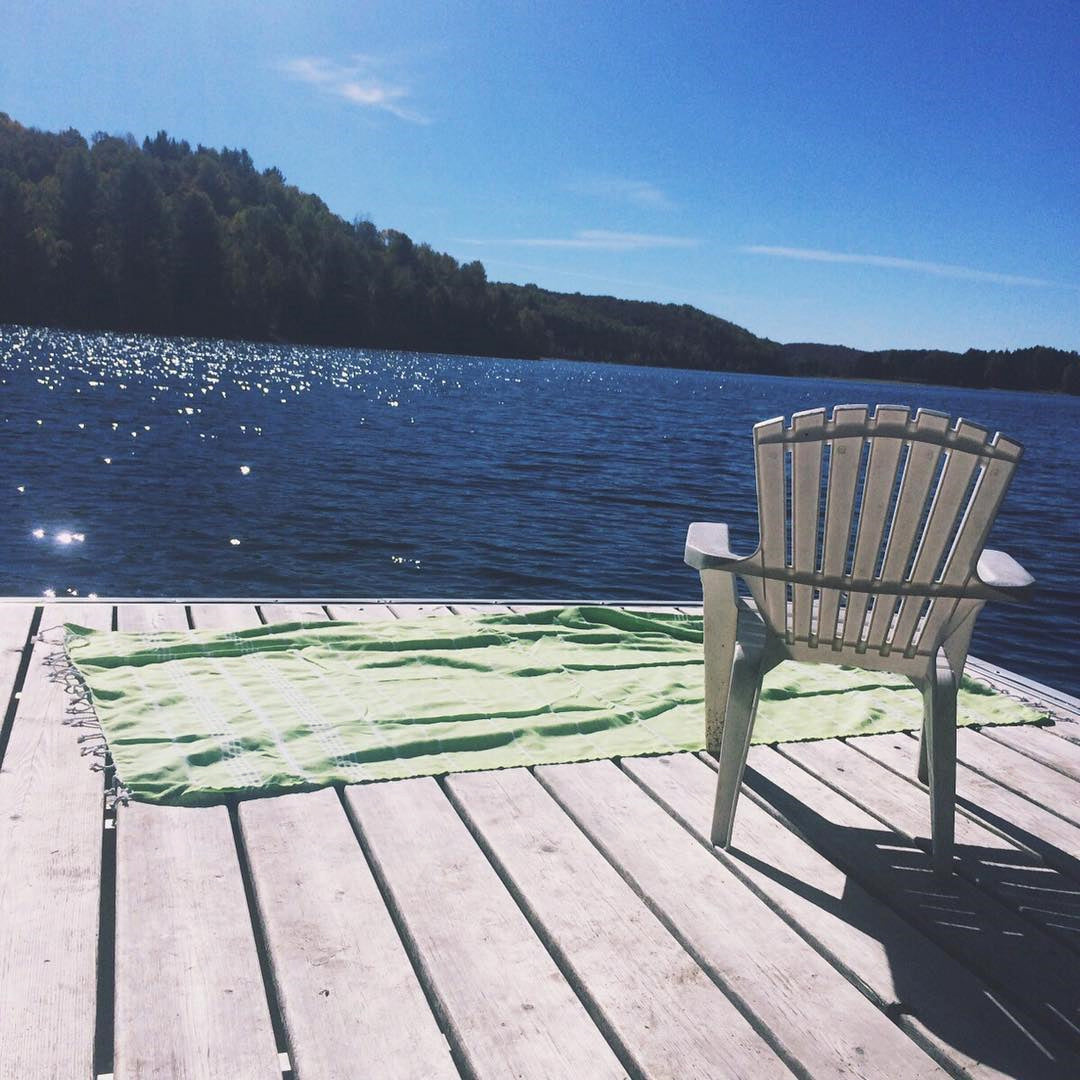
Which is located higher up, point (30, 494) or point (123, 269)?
point (123, 269)

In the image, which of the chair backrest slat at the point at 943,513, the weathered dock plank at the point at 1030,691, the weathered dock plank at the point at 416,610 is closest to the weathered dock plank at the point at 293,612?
the weathered dock plank at the point at 416,610

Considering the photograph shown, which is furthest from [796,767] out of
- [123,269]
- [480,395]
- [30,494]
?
[123,269]

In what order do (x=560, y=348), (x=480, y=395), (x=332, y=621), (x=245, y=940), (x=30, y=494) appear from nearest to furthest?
(x=245, y=940)
(x=332, y=621)
(x=30, y=494)
(x=480, y=395)
(x=560, y=348)

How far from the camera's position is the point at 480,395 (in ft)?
119

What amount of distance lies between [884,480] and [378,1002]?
1347mm

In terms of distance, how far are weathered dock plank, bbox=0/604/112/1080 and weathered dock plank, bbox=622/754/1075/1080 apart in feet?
3.92

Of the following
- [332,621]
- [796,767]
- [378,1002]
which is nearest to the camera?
[378,1002]

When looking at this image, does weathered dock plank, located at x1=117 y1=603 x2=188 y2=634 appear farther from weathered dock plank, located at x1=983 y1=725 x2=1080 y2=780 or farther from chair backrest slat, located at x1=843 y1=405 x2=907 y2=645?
weathered dock plank, located at x1=983 y1=725 x2=1080 y2=780

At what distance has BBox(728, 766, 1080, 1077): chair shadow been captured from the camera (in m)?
1.54

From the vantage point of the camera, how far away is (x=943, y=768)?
6.44 feet

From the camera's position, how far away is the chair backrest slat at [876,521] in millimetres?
1897

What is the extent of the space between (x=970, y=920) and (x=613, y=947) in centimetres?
73

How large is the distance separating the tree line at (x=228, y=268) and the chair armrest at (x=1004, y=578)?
2276 inches

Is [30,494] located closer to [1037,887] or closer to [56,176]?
[1037,887]
